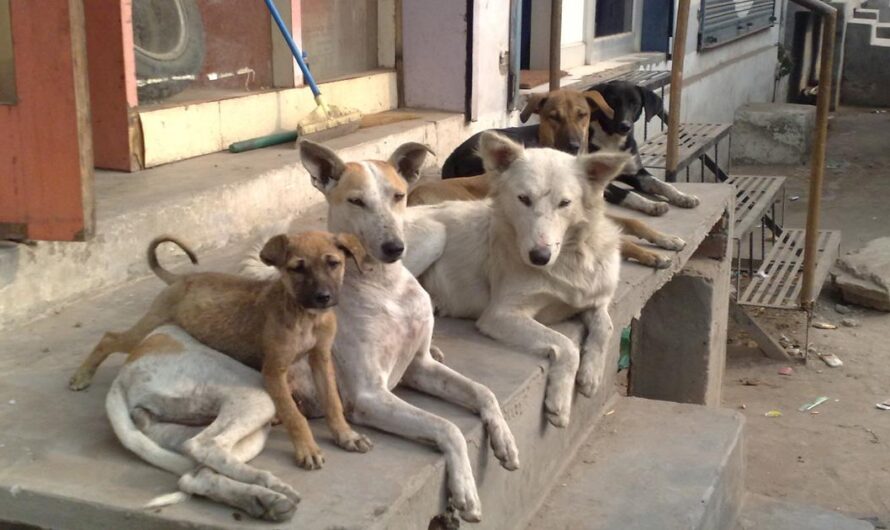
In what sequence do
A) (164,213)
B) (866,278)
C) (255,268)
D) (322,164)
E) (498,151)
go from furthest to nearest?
1. (866,278)
2. (164,213)
3. (498,151)
4. (255,268)
5. (322,164)

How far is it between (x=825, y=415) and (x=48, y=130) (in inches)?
193

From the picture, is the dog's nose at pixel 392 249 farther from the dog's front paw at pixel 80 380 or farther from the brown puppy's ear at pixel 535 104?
the brown puppy's ear at pixel 535 104

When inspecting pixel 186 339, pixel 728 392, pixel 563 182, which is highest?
pixel 563 182

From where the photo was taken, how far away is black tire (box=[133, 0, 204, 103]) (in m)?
5.66

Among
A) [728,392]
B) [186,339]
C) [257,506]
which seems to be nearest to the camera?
[257,506]

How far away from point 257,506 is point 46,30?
6.49 feet

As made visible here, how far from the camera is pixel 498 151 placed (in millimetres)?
4051

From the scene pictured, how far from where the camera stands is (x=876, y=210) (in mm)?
11484

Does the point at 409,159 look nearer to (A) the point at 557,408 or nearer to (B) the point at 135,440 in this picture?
(A) the point at 557,408

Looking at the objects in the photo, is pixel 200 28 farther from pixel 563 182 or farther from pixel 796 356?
pixel 796 356

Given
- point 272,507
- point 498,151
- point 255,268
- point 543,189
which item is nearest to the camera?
point 272,507

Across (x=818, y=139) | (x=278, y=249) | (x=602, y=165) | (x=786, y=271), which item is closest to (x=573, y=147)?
(x=602, y=165)

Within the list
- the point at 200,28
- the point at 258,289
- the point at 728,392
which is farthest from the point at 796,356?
the point at 258,289

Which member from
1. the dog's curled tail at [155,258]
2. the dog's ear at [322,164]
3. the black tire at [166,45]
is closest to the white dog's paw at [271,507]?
the dog's curled tail at [155,258]
